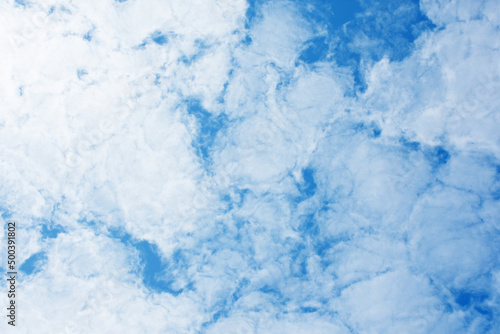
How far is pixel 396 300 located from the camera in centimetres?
703

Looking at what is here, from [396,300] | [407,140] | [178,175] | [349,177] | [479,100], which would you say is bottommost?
[396,300]

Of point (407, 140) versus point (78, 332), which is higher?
point (407, 140)

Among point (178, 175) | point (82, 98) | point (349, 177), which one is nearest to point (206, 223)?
point (178, 175)

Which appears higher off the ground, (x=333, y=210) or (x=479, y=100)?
(x=479, y=100)

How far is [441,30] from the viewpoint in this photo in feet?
23.2

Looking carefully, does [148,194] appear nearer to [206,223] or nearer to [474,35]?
[206,223]

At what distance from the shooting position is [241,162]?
732cm

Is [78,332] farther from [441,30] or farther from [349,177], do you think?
[441,30]

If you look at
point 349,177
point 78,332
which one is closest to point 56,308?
point 78,332

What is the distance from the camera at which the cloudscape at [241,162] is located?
706 cm

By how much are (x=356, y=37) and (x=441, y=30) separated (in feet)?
5.98

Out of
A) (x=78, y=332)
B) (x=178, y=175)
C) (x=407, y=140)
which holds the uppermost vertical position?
(x=407, y=140)

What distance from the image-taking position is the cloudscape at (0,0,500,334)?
23.2 feet

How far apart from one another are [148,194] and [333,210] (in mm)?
4186
